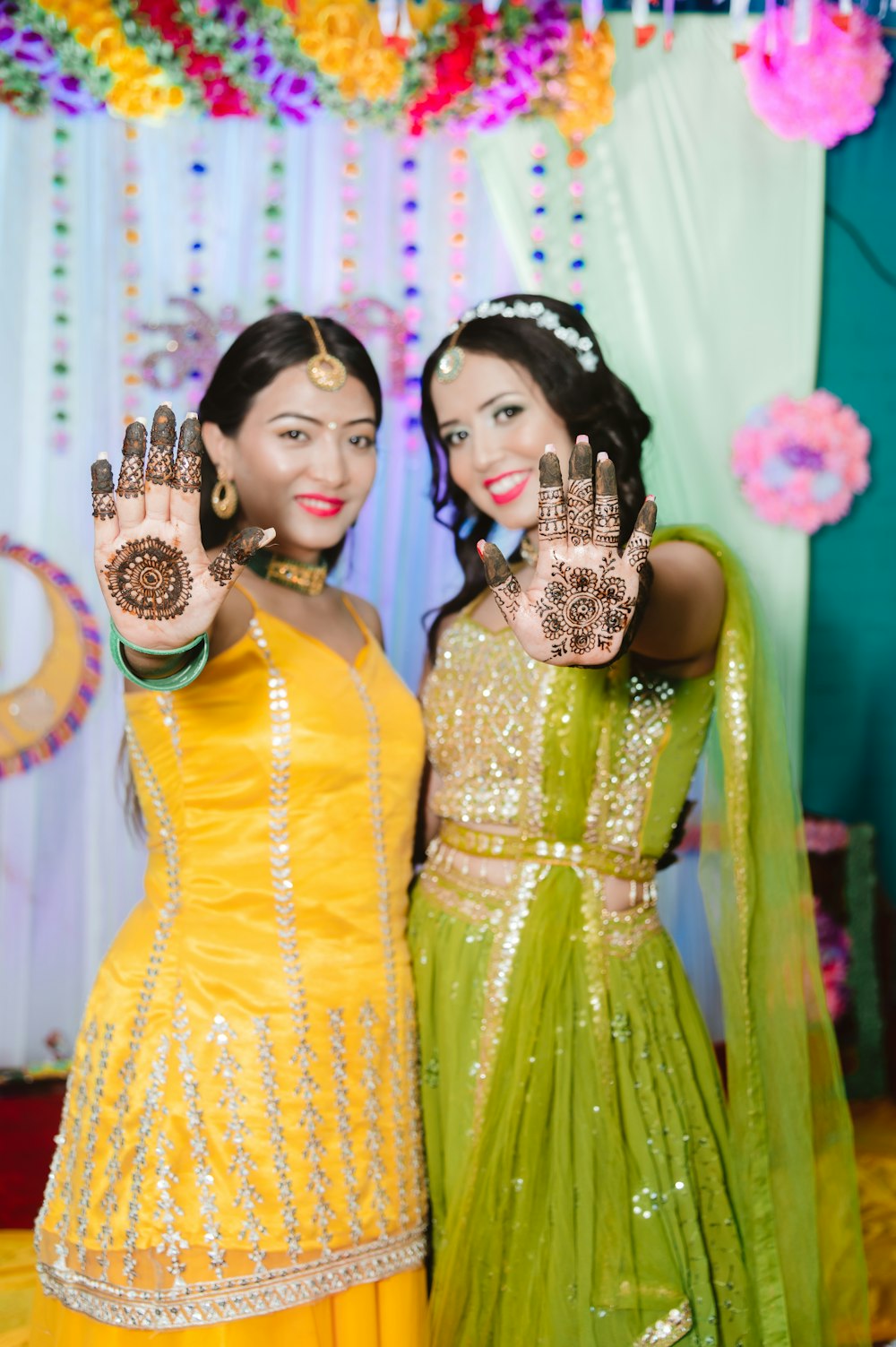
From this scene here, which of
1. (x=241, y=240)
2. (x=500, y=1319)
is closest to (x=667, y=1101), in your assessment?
(x=500, y=1319)

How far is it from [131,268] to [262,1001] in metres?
2.36

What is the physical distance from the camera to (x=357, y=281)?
11.0ft

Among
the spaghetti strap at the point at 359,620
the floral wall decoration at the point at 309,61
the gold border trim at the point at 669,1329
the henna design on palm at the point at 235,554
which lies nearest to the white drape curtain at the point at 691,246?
the floral wall decoration at the point at 309,61

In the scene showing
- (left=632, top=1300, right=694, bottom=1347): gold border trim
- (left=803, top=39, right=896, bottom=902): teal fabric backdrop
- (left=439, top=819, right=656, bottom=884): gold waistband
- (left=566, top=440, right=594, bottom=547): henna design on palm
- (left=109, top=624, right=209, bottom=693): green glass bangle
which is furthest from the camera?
(left=803, top=39, right=896, bottom=902): teal fabric backdrop

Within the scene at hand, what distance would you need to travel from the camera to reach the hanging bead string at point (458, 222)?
3.35 meters

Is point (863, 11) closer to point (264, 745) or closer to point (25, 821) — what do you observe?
point (264, 745)

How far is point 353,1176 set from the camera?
1641 millimetres

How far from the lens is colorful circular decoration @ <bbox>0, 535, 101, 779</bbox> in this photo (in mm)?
3334

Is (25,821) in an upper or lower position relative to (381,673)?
lower

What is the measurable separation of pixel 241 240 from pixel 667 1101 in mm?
2517

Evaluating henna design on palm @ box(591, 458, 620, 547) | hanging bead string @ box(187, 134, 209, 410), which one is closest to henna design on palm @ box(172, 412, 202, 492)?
henna design on palm @ box(591, 458, 620, 547)

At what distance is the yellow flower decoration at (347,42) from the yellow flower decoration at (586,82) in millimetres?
446

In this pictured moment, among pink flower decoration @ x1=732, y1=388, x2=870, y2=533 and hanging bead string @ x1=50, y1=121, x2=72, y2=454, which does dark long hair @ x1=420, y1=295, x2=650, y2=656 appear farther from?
hanging bead string @ x1=50, y1=121, x2=72, y2=454

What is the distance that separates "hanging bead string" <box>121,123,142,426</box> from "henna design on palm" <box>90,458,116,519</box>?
82.0 inches
